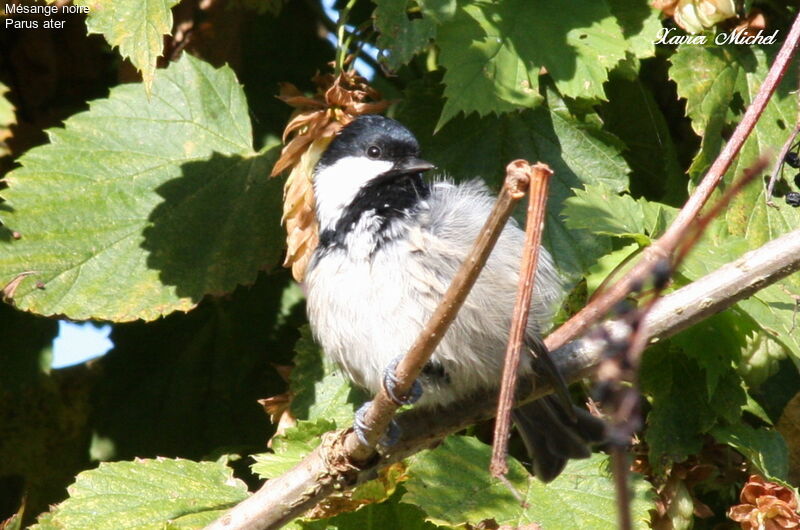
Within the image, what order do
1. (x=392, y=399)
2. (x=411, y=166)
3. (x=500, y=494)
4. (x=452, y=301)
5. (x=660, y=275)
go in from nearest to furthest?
(x=660, y=275), (x=452, y=301), (x=392, y=399), (x=500, y=494), (x=411, y=166)

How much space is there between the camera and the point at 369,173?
9.09 feet

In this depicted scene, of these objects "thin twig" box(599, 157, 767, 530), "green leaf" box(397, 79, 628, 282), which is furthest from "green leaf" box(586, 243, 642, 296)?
"thin twig" box(599, 157, 767, 530)

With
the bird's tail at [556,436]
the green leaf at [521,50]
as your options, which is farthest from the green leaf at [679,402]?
the green leaf at [521,50]

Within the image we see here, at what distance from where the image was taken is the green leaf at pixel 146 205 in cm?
279

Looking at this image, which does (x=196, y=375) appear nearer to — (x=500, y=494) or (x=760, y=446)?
(x=500, y=494)

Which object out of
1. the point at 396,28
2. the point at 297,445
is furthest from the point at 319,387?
the point at 396,28

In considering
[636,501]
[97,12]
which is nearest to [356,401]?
[636,501]

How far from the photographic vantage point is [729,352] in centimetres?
241

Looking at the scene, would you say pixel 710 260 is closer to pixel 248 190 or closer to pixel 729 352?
pixel 729 352

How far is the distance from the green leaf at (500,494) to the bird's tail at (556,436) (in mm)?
59

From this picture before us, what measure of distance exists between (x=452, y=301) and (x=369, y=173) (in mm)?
1422

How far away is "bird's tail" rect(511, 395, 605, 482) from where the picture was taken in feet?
8.00

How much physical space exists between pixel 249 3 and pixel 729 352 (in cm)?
190

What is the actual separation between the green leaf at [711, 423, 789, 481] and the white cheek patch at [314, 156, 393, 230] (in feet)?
3.70
